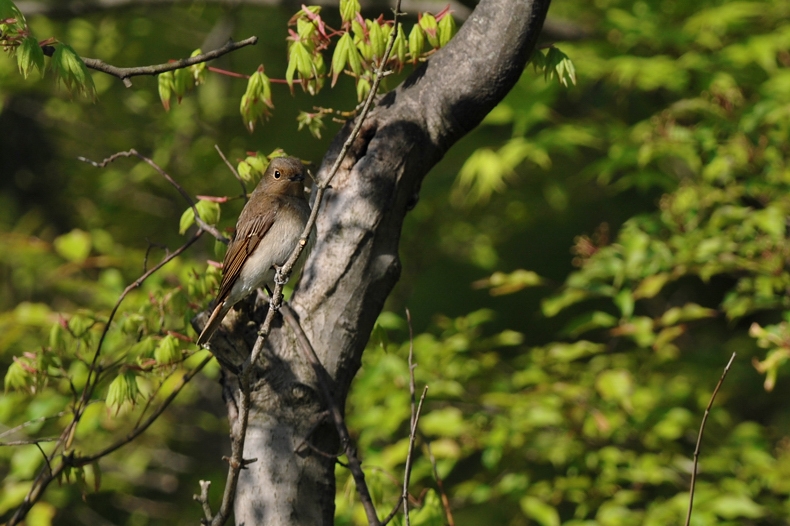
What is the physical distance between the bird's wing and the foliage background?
276 mm

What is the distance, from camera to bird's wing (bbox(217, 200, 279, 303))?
331 cm

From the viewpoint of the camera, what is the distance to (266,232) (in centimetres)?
367

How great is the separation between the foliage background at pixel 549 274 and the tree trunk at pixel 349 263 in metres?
0.59

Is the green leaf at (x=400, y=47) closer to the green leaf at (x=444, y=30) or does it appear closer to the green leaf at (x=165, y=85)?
the green leaf at (x=444, y=30)

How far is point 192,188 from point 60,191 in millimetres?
2050

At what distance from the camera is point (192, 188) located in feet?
24.4

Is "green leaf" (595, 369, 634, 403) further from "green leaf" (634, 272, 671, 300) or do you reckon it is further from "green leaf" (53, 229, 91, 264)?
"green leaf" (53, 229, 91, 264)

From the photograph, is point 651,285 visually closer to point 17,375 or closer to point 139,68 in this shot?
point 139,68

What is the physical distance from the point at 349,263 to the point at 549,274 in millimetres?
5889

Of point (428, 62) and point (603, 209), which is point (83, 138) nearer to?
point (603, 209)

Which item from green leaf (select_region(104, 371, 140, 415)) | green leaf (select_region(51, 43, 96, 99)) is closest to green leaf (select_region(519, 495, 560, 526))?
green leaf (select_region(104, 371, 140, 415))

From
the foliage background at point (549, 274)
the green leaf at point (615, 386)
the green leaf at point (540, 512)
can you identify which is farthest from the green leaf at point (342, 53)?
the green leaf at point (540, 512)

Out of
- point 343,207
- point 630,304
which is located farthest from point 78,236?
point 630,304

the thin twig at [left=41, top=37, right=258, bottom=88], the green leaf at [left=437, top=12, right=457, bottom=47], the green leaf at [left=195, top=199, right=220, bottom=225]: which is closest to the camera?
the thin twig at [left=41, top=37, right=258, bottom=88]
